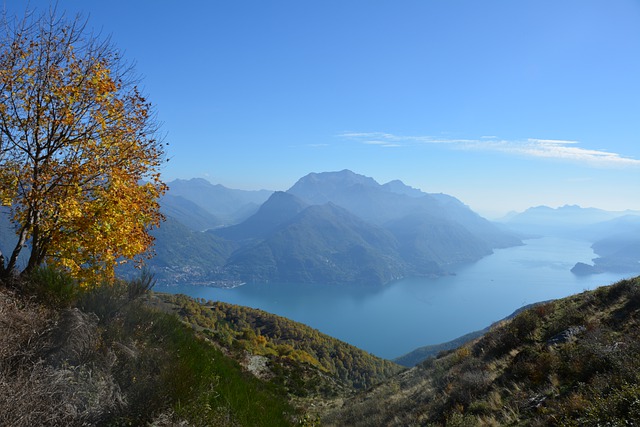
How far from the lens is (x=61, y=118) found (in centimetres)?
968

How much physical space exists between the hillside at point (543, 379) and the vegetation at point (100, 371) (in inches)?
235

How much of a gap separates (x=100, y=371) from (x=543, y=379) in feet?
37.2

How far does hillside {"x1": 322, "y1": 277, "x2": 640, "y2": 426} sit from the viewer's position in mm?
6875

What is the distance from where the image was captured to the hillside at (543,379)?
22.6 ft

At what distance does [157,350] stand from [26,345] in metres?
2.27

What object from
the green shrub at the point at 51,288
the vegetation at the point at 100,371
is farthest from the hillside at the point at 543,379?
the green shrub at the point at 51,288

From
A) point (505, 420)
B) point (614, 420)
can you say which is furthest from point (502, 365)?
point (614, 420)

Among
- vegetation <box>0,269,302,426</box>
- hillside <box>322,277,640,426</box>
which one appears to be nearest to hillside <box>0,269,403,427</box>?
vegetation <box>0,269,302,426</box>

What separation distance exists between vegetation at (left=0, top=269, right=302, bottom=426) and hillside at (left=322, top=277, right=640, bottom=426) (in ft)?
19.6

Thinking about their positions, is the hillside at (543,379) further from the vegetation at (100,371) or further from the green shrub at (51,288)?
the green shrub at (51,288)

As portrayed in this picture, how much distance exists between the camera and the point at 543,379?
371 inches

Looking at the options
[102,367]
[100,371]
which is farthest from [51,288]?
[100,371]

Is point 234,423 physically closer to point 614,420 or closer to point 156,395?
point 156,395

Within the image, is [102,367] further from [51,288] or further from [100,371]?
[51,288]
